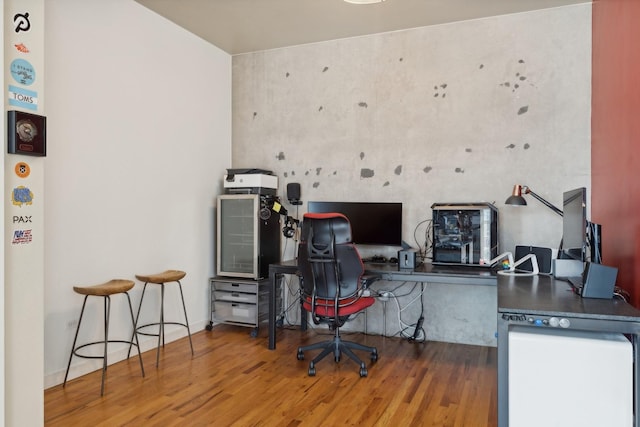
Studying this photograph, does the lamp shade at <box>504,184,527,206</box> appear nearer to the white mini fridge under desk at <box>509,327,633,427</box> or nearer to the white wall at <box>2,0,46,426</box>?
the white mini fridge under desk at <box>509,327,633,427</box>

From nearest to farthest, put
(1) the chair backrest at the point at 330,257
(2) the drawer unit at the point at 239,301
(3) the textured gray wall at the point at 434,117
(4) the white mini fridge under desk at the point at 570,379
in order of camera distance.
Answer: (4) the white mini fridge under desk at the point at 570,379
(1) the chair backrest at the point at 330,257
(3) the textured gray wall at the point at 434,117
(2) the drawer unit at the point at 239,301

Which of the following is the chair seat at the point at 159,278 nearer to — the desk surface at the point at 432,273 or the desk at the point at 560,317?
the desk surface at the point at 432,273

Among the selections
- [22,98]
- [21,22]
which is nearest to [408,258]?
[22,98]

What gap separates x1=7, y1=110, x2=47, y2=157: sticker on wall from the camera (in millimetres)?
2355

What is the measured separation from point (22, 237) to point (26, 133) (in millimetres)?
534

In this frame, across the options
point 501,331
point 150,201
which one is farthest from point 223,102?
point 501,331

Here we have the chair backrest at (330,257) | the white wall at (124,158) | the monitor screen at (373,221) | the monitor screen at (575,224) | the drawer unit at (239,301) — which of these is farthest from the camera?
the drawer unit at (239,301)

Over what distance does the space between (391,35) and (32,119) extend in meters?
3.21

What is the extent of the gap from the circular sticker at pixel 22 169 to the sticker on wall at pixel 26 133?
6 cm

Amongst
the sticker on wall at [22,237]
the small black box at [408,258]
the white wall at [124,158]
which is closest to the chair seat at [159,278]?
the white wall at [124,158]

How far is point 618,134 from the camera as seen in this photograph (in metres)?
2.83

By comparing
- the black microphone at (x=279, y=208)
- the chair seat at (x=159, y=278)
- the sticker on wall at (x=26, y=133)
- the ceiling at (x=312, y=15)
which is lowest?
the chair seat at (x=159, y=278)

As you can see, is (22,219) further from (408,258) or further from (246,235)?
(408,258)

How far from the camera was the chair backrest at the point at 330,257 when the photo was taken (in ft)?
11.2
